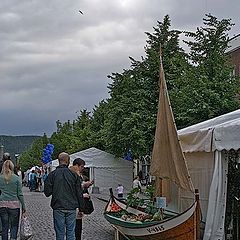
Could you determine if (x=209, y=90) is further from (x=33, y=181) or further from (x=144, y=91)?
(x=33, y=181)

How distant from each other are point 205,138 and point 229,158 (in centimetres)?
58

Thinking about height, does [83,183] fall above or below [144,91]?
below

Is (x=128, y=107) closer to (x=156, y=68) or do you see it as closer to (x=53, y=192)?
(x=156, y=68)

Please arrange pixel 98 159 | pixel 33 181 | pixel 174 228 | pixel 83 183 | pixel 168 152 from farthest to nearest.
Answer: pixel 33 181
pixel 98 159
pixel 83 183
pixel 168 152
pixel 174 228

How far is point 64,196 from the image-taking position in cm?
1091

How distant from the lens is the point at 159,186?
1545 cm

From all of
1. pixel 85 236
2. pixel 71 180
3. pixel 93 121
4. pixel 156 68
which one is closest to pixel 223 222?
pixel 71 180

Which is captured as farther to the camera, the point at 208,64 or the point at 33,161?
the point at 33,161

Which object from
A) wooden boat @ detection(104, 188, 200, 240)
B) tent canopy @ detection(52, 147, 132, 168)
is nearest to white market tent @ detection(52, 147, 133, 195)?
tent canopy @ detection(52, 147, 132, 168)

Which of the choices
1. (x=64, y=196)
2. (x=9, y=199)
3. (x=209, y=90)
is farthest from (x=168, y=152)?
(x=209, y=90)

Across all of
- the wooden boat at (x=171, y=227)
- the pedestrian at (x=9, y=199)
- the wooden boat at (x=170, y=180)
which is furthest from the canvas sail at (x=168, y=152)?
the pedestrian at (x=9, y=199)

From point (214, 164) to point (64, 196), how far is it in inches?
123

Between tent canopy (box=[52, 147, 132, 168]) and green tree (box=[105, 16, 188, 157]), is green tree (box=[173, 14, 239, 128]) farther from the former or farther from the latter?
tent canopy (box=[52, 147, 132, 168])

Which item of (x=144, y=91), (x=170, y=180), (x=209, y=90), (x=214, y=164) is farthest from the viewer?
(x=144, y=91)
